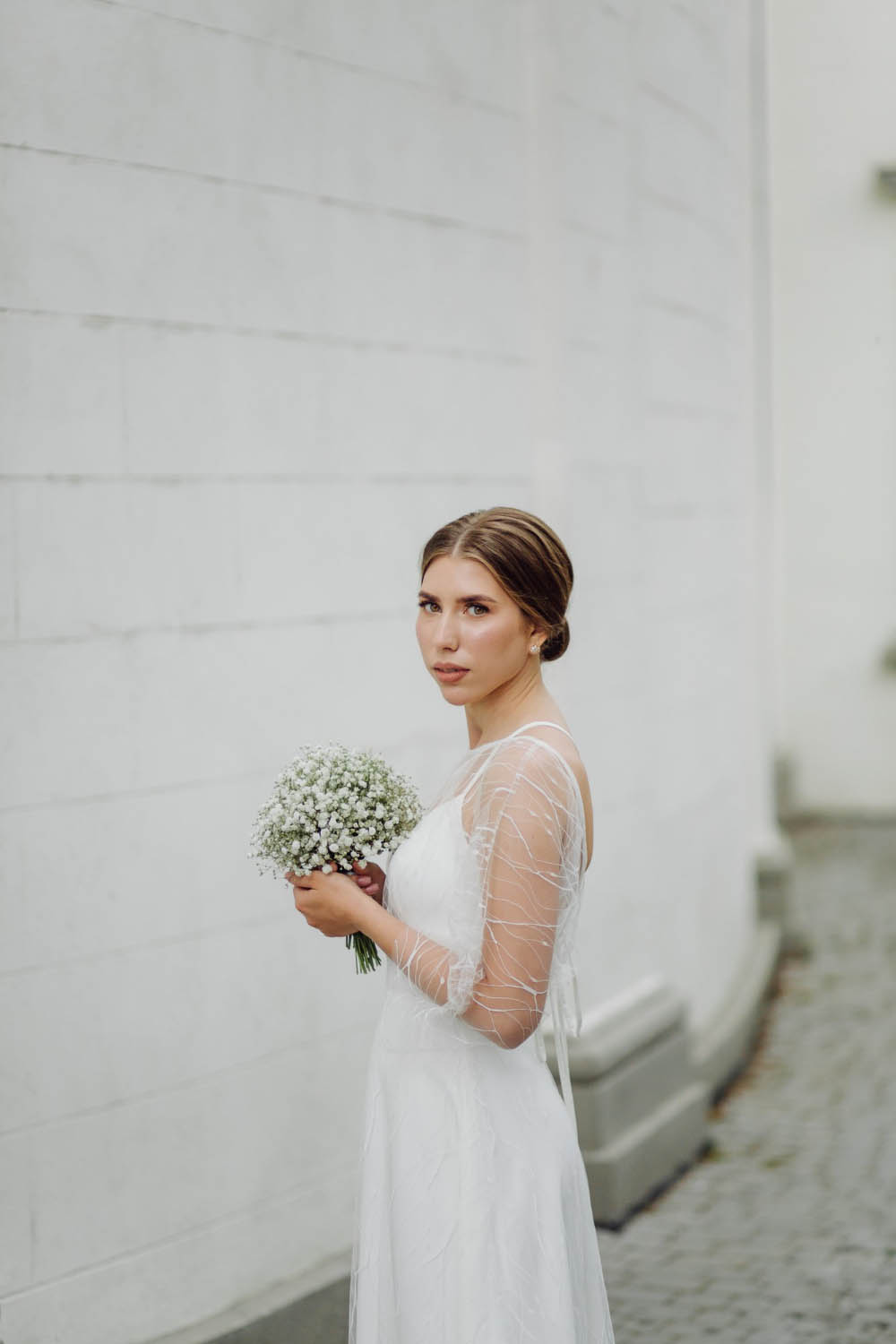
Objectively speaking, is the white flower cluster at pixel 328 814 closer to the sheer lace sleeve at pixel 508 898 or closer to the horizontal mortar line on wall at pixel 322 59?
the sheer lace sleeve at pixel 508 898

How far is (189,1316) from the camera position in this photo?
409 cm

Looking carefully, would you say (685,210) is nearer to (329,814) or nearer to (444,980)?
(329,814)

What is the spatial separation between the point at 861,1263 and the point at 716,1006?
229 cm

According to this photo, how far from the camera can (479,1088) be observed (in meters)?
2.88

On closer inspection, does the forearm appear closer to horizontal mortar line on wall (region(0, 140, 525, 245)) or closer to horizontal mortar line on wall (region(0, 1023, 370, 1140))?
horizontal mortar line on wall (region(0, 1023, 370, 1140))

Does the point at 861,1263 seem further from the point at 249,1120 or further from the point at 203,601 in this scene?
the point at 203,601

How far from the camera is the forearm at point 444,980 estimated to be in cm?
272

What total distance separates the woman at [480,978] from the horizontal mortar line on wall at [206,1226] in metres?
1.08

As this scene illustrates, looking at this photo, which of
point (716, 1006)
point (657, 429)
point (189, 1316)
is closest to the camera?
point (189, 1316)

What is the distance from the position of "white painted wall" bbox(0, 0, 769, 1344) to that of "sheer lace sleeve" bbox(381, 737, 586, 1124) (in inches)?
53.5

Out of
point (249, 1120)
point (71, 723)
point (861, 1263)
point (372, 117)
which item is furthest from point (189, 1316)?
point (372, 117)

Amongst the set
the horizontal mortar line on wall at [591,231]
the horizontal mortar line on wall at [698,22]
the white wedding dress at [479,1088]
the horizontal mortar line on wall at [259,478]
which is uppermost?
the horizontal mortar line on wall at [698,22]

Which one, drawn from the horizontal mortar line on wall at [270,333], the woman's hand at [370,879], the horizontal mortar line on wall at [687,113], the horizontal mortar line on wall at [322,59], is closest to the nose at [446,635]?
the woman's hand at [370,879]

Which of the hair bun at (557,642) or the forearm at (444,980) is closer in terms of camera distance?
the forearm at (444,980)
